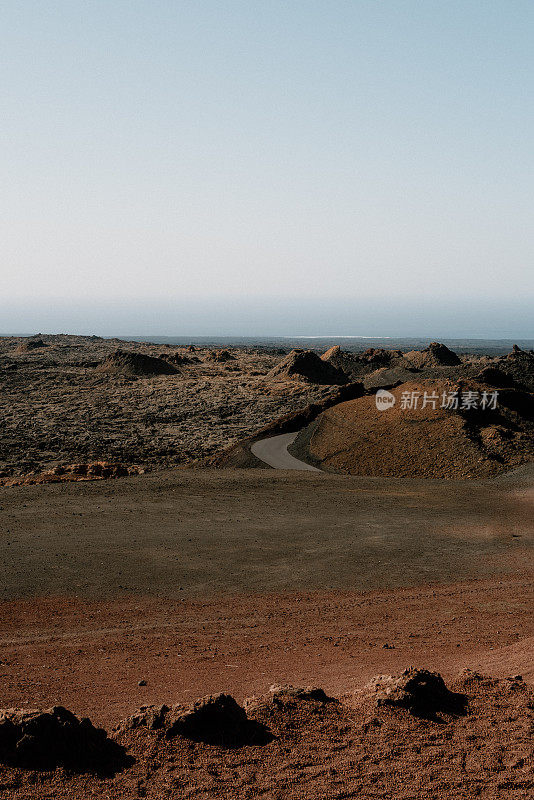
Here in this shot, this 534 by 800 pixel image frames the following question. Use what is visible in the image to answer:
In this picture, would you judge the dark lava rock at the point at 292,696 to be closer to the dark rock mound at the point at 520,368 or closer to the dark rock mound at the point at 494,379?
the dark rock mound at the point at 494,379

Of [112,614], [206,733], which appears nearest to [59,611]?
[112,614]

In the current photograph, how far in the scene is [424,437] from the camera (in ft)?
118

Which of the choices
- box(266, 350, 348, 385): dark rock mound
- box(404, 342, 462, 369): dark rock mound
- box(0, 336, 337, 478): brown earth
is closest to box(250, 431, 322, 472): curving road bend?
box(0, 336, 337, 478): brown earth

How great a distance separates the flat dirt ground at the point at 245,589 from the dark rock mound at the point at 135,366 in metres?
Result: 57.4

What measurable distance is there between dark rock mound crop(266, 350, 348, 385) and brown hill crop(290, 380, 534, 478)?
33150 mm

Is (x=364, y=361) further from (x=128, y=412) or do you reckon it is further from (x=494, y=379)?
(x=494, y=379)

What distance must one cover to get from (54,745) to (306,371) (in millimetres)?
71304

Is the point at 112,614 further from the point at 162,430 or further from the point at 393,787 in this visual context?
the point at 162,430

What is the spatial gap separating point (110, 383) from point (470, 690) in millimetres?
72167

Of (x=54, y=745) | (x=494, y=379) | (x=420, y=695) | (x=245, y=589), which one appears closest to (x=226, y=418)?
(x=494, y=379)

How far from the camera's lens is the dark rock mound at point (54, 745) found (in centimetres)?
665

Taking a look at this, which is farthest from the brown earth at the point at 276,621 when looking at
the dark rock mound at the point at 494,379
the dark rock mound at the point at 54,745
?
the dark rock mound at the point at 494,379

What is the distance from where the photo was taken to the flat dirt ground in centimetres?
1060

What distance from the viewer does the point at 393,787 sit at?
635 cm
